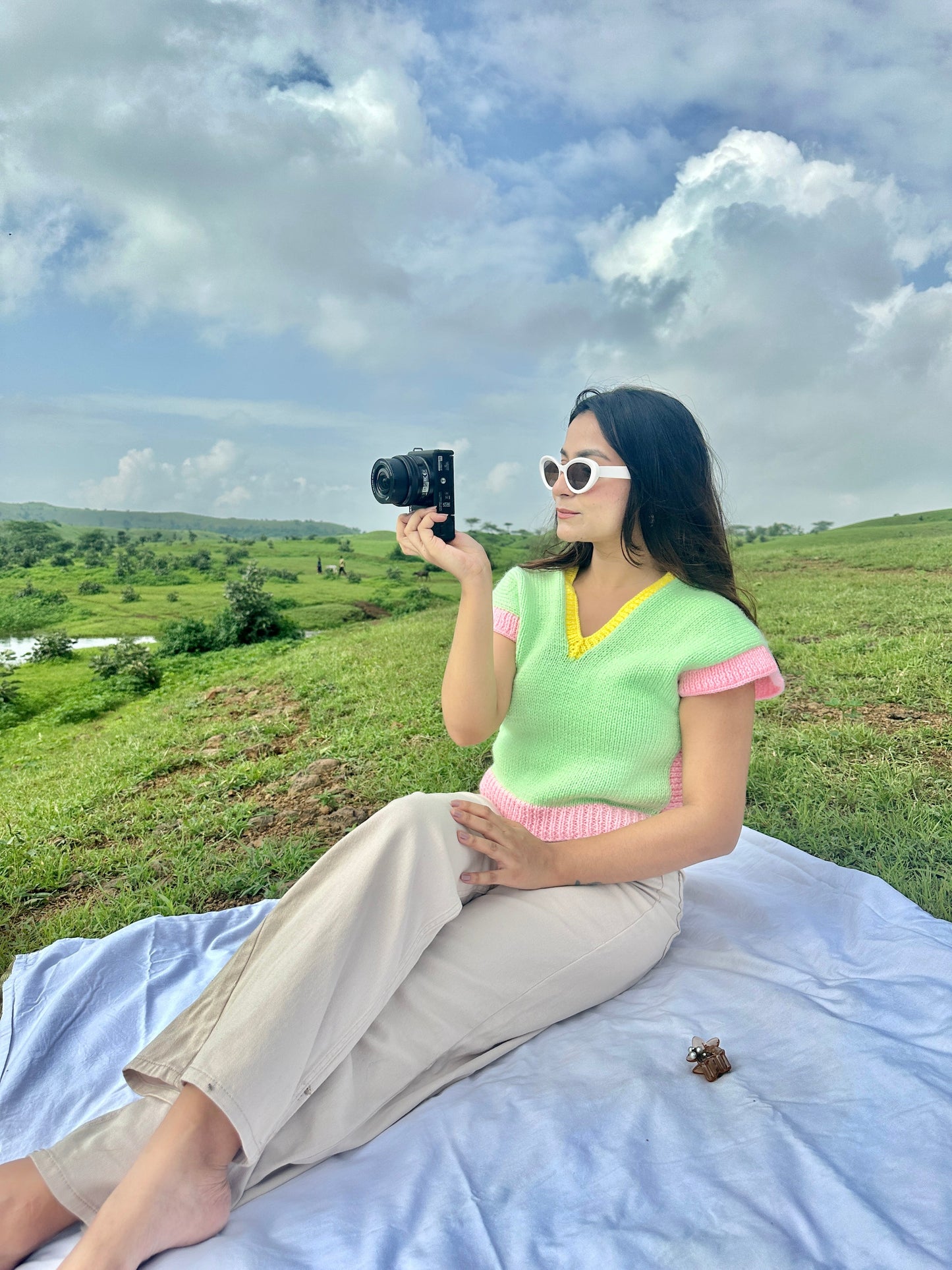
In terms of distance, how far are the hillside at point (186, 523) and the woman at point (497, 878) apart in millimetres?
4553

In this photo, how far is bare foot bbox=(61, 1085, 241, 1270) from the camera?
1.01 meters

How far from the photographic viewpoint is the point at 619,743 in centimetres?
160

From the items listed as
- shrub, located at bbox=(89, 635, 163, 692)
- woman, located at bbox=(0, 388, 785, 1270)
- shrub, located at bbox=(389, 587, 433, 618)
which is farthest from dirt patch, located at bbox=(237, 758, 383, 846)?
shrub, located at bbox=(389, 587, 433, 618)

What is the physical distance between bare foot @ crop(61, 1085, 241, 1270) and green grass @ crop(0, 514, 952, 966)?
62.4 inches

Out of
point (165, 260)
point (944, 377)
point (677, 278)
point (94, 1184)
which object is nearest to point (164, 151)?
point (165, 260)

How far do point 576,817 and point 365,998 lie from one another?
546 millimetres

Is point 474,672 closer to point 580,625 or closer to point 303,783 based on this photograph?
point 580,625

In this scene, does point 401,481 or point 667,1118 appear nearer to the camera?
point 667,1118

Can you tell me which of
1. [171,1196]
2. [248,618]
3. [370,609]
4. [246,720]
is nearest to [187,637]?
[248,618]

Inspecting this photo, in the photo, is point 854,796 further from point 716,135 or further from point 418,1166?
point 716,135

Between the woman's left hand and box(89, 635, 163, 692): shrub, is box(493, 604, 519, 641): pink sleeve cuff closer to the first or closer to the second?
the woman's left hand

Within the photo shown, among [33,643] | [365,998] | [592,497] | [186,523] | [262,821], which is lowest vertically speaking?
[262,821]

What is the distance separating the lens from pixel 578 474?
163cm

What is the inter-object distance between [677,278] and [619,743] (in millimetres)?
3625
